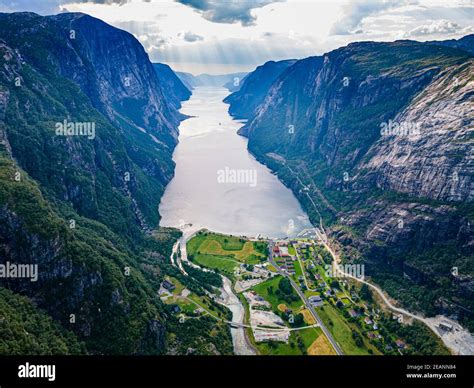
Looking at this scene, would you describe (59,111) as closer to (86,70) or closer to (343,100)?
(86,70)

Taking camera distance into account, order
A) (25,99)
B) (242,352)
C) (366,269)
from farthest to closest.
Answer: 1. (25,99)
2. (366,269)
3. (242,352)

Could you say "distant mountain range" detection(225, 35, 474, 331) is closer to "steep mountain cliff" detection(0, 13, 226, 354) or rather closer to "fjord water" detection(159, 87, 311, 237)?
"fjord water" detection(159, 87, 311, 237)

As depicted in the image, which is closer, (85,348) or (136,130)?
(85,348)

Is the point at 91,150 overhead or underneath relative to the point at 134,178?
overhead

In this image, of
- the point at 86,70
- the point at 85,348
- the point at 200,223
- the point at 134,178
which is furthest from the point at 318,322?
the point at 86,70

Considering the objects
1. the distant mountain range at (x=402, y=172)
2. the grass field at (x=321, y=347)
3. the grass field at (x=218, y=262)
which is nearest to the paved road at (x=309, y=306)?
the grass field at (x=321, y=347)

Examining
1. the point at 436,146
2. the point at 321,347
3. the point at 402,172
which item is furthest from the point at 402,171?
the point at 321,347

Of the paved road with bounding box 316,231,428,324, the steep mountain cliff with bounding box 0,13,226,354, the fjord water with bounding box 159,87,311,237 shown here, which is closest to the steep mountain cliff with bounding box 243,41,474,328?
the paved road with bounding box 316,231,428,324
